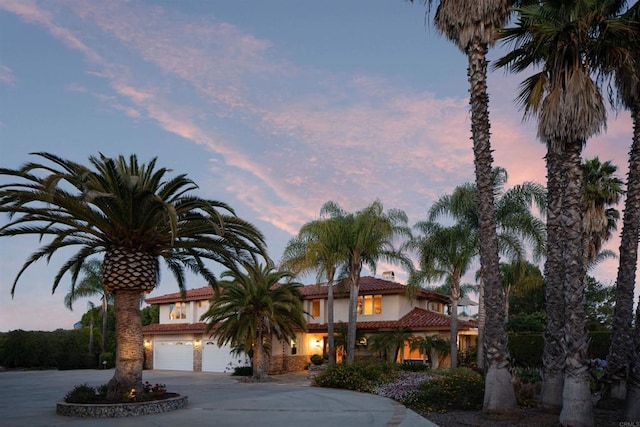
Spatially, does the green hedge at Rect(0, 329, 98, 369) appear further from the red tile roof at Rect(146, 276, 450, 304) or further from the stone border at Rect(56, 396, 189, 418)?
the stone border at Rect(56, 396, 189, 418)

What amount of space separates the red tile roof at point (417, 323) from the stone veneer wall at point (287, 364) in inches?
→ 106

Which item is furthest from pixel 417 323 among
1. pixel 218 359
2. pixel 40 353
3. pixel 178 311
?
pixel 40 353

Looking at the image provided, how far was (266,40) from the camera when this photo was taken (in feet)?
66.5

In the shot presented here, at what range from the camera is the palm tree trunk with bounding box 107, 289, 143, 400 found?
55.3 ft

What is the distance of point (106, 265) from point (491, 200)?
1150 cm

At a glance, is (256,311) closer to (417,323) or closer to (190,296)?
(417,323)

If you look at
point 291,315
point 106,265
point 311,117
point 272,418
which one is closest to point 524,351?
point 291,315

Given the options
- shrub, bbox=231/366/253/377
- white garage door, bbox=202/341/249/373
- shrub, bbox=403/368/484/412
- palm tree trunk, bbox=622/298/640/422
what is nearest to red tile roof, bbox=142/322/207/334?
white garage door, bbox=202/341/249/373

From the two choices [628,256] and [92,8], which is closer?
[628,256]

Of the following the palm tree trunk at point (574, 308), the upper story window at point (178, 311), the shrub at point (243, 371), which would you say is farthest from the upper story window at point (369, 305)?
the palm tree trunk at point (574, 308)

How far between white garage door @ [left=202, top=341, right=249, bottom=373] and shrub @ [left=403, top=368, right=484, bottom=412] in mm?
23274

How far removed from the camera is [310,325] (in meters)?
38.8

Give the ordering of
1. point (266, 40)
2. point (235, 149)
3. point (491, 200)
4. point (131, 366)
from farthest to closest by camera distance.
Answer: point (235, 149) → point (266, 40) → point (131, 366) → point (491, 200)

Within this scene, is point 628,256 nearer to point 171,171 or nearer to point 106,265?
point 171,171
